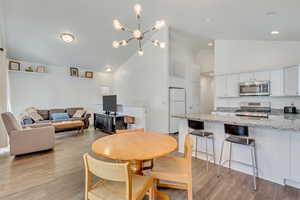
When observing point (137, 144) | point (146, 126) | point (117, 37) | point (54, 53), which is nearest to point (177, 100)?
point (146, 126)

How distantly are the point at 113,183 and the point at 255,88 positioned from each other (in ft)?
15.1

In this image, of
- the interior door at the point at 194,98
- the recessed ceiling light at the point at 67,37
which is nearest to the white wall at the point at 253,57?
the interior door at the point at 194,98

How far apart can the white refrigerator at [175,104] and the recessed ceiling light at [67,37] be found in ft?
12.0

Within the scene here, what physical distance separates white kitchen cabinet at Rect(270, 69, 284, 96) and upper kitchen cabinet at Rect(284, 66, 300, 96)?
0.09 meters

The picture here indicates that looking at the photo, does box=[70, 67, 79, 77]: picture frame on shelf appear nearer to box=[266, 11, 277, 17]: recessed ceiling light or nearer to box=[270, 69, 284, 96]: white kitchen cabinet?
box=[266, 11, 277, 17]: recessed ceiling light

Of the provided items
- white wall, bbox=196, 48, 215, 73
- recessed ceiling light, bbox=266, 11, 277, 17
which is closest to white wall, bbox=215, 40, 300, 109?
white wall, bbox=196, 48, 215, 73

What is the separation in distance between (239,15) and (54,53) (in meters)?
5.90

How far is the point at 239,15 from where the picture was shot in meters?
3.13

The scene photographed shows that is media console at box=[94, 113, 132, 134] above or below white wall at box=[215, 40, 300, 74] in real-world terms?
below

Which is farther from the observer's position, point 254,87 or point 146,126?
point 146,126

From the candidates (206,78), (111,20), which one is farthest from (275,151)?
(206,78)

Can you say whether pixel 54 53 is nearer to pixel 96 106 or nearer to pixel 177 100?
pixel 96 106

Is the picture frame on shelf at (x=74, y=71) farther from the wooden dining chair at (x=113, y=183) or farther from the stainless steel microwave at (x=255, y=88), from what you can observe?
the stainless steel microwave at (x=255, y=88)

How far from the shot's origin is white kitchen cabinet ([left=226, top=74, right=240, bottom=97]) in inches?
185
